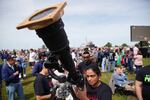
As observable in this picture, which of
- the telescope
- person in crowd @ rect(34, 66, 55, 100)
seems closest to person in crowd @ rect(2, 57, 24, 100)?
person in crowd @ rect(34, 66, 55, 100)

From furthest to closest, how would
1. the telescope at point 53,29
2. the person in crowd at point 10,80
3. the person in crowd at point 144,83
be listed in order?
the person in crowd at point 10,80 < the person in crowd at point 144,83 < the telescope at point 53,29

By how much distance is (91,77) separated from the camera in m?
3.85

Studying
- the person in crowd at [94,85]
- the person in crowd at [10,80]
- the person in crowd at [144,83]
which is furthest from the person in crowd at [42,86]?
the person in crowd at [10,80]

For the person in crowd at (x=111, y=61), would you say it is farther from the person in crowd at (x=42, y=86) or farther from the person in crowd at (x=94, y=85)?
the person in crowd at (x=94, y=85)

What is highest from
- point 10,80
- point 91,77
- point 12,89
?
point 91,77

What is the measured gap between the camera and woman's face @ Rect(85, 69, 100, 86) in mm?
3826

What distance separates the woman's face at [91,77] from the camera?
12.6 ft

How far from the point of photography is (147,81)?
4848 millimetres

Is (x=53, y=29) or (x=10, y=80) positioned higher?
(x=53, y=29)

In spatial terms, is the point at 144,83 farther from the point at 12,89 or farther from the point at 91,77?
the point at 12,89

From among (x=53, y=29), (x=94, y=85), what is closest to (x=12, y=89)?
(x=94, y=85)

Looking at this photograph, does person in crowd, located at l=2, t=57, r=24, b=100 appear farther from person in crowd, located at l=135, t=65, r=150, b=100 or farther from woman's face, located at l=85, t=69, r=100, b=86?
woman's face, located at l=85, t=69, r=100, b=86

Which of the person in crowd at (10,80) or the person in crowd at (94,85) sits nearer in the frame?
the person in crowd at (94,85)

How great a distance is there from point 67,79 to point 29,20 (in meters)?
0.70
